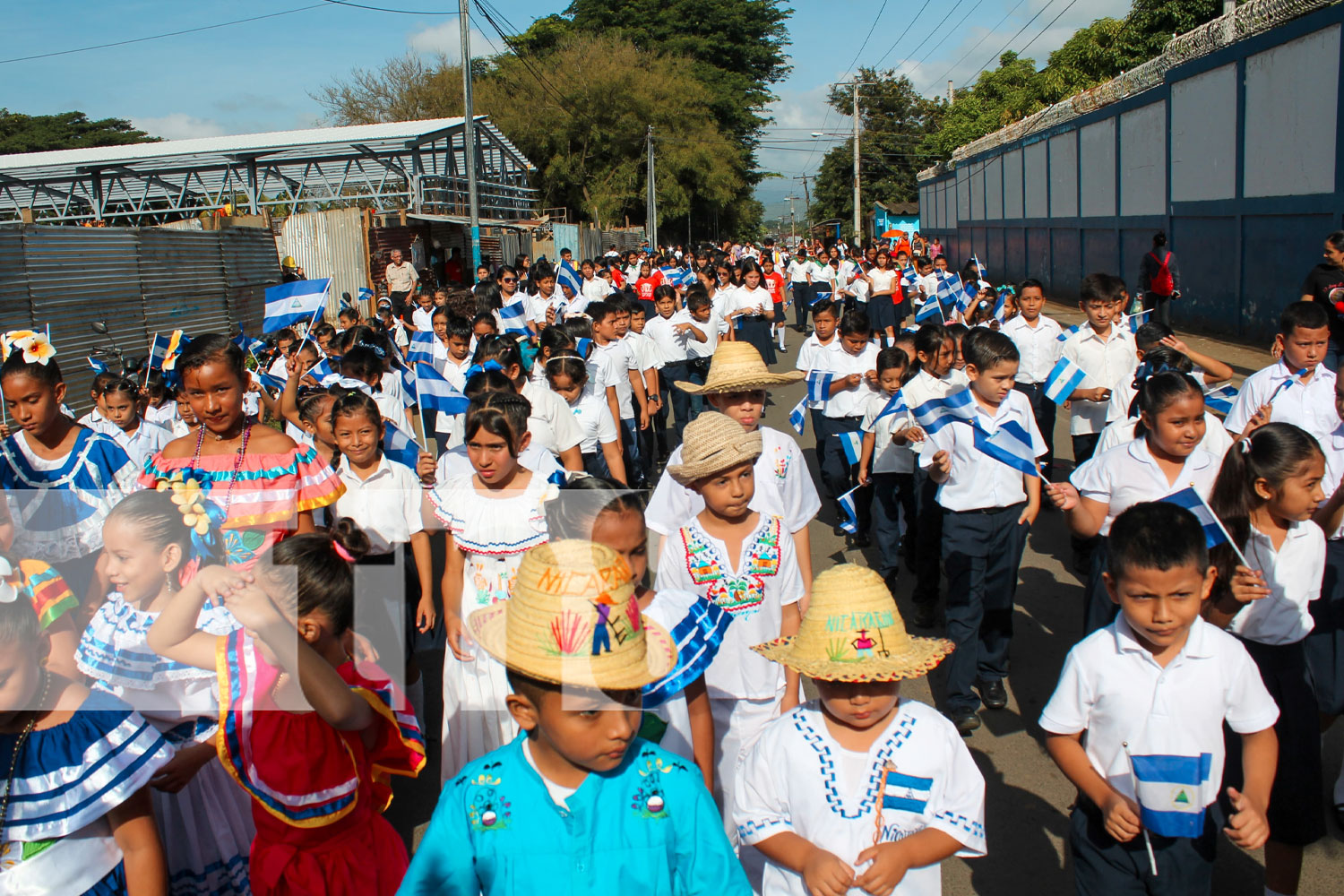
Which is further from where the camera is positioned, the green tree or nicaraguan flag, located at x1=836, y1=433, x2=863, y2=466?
the green tree

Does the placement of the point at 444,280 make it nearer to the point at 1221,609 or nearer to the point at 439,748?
the point at 439,748

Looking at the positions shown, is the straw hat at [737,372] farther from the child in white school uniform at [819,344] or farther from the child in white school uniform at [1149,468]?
the child in white school uniform at [819,344]

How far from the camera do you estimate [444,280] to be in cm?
2514

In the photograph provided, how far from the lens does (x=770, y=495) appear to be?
13.7ft

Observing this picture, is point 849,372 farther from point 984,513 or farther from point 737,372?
point 737,372

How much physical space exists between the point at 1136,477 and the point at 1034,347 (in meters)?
4.29

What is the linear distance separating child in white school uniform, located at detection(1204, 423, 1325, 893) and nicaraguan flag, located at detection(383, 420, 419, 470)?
407 centimetres

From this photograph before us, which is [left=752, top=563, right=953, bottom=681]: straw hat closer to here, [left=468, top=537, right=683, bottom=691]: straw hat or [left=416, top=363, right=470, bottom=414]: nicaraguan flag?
[left=468, top=537, right=683, bottom=691]: straw hat

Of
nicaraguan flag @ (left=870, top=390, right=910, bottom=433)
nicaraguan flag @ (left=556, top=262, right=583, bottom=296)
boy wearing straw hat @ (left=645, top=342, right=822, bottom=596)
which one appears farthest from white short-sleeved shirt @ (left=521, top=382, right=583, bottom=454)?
nicaraguan flag @ (left=556, top=262, right=583, bottom=296)

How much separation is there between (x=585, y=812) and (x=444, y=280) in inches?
952

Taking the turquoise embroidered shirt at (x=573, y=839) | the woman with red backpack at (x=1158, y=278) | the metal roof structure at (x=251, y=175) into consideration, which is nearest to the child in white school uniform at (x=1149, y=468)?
the turquoise embroidered shirt at (x=573, y=839)

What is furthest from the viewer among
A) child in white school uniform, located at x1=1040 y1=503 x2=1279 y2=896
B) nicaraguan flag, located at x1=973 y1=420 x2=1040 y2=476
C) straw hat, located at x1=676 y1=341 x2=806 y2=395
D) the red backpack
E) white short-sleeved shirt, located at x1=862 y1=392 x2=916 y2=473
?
the red backpack

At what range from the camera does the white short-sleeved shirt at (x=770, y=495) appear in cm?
409

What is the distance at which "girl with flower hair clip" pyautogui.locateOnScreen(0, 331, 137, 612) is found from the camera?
13.7 ft
